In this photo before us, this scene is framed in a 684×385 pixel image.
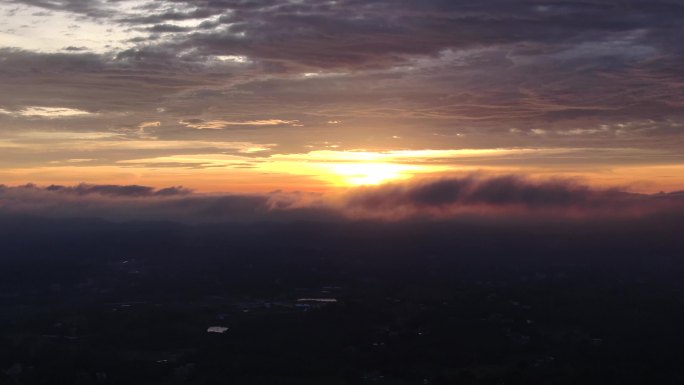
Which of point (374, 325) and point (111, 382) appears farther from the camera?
point (374, 325)

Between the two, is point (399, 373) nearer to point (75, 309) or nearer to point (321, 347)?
point (321, 347)

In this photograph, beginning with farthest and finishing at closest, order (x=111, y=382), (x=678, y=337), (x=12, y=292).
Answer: (x=12, y=292)
(x=678, y=337)
(x=111, y=382)

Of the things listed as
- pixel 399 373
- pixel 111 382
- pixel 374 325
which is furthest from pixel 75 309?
pixel 399 373

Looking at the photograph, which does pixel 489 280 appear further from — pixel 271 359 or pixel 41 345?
pixel 41 345

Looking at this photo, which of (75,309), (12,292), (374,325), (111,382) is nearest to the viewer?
(111,382)

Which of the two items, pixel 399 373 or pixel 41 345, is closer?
pixel 399 373

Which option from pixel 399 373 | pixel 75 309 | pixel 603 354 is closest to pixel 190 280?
pixel 75 309
